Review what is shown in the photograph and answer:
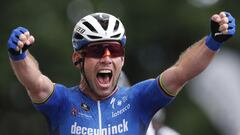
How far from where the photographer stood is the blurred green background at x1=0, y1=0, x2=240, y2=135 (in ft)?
100

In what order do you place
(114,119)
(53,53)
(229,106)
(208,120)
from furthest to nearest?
(229,106) < (208,120) < (53,53) < (114,119)

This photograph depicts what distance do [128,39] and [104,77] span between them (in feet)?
66.9

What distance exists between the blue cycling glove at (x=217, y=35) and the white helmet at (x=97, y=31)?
40.2 inches

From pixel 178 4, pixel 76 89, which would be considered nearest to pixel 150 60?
pixel 178 4

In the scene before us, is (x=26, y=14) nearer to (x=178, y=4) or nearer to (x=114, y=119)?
(x=178, y=4)

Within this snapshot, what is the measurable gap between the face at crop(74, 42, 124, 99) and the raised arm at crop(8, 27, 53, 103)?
448 mm

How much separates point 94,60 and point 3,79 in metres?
18.1

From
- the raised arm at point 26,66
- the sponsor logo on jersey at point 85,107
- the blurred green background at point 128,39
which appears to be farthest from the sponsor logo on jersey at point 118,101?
the blurred green background at point 128,39

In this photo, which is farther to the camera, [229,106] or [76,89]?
[229,106]

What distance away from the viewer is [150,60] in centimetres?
3475

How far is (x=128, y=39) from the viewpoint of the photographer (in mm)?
33094

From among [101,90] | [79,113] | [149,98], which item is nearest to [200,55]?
[149,98]

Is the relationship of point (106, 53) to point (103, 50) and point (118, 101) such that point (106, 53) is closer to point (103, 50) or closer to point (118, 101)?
point (103, 50)

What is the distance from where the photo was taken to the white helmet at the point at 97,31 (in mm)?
12766
